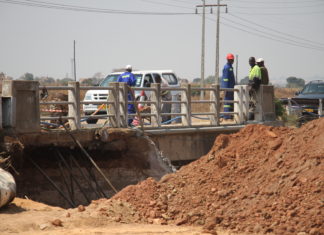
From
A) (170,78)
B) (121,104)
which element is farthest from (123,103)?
(170,78)

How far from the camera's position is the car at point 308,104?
78.1 ft

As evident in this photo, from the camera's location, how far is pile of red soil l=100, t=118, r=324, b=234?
8422 millimetres

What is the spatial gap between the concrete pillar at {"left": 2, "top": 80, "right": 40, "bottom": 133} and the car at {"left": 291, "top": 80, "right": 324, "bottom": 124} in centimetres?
1286

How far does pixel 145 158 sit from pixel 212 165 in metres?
4.92

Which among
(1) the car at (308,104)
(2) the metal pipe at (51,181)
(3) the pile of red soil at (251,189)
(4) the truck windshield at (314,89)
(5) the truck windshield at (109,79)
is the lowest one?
(2) the metal pipe at (51,181)

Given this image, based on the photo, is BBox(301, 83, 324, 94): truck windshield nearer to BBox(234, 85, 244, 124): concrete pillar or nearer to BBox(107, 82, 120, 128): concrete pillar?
BBox(234, 85, 244, 124): concrete pillar

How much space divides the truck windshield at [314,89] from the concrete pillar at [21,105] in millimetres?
15481

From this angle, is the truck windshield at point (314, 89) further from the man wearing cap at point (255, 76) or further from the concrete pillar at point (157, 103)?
the concrete pillar at point (157, 103)

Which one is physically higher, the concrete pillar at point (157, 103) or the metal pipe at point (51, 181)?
the concrete pillar at point (157, 103)

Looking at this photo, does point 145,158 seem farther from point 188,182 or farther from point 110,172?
point 188,182

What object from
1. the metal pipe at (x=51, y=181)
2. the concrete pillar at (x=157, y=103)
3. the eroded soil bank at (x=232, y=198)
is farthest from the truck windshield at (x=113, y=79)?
the eroded soil bank at (x=232, y=198)

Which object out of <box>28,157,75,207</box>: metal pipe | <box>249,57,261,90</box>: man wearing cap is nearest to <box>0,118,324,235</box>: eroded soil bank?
<box>28,157,75,207</box>: metal pipe

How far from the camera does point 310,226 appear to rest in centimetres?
806

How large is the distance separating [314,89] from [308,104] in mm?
1912
